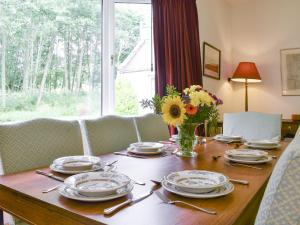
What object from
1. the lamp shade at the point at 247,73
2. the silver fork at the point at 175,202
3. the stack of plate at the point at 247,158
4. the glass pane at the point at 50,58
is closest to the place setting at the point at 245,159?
the stack of plate at the point at 247,158

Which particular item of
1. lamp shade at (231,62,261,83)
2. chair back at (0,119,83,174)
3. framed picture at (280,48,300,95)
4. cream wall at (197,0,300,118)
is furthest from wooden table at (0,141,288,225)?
framed picture at (280,48,300,95)

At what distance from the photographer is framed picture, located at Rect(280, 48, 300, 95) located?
4043 mm

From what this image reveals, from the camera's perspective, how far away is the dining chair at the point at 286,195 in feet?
1.87

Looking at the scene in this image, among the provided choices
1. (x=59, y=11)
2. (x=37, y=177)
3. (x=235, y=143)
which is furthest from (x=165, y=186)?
(x=59, y=11)

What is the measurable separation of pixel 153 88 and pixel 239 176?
2.03 m

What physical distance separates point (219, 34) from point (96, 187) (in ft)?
12.1

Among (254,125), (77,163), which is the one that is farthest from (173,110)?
(254,125)

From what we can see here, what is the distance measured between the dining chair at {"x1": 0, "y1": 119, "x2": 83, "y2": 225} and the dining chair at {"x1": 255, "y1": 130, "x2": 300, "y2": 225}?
3.72ft

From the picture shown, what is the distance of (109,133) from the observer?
6.50 feet

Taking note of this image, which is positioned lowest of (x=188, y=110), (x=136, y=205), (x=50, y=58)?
(x=136, y=205)

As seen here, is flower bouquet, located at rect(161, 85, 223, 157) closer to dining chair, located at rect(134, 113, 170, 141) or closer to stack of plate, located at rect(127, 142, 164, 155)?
stack of plate, located at rect(127, 142, 164, 155)

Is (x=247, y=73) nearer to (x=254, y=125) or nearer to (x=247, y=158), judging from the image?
(x=254, y=125)

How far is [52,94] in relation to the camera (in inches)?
101

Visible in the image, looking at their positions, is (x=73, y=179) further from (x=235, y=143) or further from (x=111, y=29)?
(x=111, y=29)
